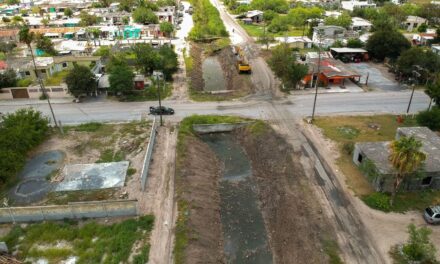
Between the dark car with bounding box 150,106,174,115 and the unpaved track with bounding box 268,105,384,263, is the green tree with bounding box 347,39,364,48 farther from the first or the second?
the dark car with bounding box 150,106,174,115

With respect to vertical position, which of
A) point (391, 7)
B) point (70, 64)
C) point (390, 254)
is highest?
point (391, 7)

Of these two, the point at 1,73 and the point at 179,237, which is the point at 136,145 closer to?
the point at 179,237

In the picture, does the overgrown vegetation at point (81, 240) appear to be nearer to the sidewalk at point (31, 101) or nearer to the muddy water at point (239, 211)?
the muddy water at point (239, 211)

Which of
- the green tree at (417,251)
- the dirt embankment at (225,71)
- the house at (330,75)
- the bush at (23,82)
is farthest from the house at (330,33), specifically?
the green tree at (417,251)

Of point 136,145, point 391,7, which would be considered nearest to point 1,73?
point 136,145

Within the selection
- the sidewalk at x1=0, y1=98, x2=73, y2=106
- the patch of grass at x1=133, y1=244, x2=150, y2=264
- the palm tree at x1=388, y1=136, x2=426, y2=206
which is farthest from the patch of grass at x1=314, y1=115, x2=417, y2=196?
the sidewalk at x1=0, y1=98, x2=73, y2=106
